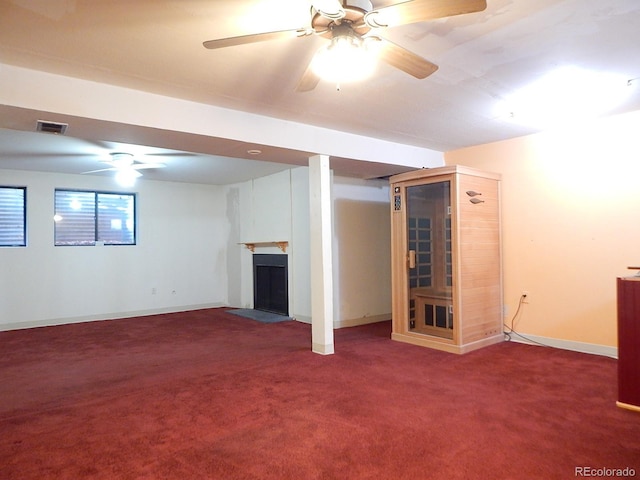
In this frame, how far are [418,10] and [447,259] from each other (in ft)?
11.4

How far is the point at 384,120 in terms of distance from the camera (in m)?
4.19

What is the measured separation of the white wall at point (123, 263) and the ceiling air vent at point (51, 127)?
405 cm

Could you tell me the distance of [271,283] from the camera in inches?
297

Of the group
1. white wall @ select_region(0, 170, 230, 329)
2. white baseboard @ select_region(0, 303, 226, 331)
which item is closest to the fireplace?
white wall @ select_region(0, 170, 230, 329)

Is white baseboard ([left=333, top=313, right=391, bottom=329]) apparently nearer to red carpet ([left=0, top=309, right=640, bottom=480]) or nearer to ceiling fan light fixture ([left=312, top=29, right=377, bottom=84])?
red carpet ([left=0, top=309, right=640, bottom=480])

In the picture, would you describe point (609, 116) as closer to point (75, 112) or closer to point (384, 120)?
point (384, 120)

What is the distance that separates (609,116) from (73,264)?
7.66 meters

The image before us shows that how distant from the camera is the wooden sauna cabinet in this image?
4.60m

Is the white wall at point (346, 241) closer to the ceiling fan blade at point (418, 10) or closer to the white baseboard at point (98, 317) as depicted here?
the white baseboard at point (98, 317)

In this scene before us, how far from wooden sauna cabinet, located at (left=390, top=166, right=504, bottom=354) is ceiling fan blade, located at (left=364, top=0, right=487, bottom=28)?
2857 mm

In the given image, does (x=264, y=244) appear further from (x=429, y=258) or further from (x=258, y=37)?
(x=258, y=37)

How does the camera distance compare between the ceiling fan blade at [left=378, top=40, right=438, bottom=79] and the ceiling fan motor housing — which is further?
the ceiling fan blade at [left=378, top=40, right=438, bottom=79]

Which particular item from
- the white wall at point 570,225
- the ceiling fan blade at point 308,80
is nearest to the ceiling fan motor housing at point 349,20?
the ceiling fan blade at point 308,80

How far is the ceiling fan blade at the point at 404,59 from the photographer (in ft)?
7.02
